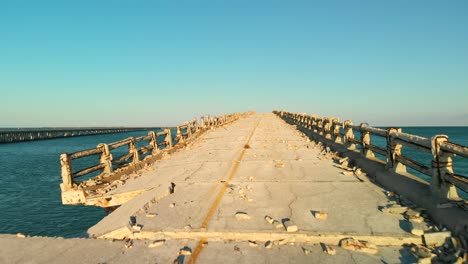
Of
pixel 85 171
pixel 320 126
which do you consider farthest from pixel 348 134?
pixel 85 171

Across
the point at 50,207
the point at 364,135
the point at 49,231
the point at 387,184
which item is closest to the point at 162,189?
the point at 387,184

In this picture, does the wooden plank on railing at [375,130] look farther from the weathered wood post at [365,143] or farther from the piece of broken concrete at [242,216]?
the piece of broken concrete at [242,216]

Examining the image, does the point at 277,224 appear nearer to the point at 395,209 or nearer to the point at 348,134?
the point at 395,209

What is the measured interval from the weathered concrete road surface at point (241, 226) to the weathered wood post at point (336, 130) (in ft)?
22.9

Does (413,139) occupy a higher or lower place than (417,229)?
higher

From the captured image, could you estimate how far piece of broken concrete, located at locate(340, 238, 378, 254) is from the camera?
4.92 meters

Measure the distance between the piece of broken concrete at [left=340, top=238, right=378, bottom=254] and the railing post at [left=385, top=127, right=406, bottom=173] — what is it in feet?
13.9

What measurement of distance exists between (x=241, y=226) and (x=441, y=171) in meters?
4.03

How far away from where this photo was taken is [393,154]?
887cm

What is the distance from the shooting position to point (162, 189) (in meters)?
8.63

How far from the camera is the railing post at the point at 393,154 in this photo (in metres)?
8.64

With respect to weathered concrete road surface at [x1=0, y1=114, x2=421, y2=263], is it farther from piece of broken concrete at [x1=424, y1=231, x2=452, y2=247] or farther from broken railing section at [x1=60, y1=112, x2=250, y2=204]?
broken railing section at [x1=60, y1=112, x2=250, y2=204]

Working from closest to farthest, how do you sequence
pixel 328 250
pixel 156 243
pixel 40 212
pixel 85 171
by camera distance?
pixel 328 250, pixel 156 243, pixel 85 171, pixel 40 212

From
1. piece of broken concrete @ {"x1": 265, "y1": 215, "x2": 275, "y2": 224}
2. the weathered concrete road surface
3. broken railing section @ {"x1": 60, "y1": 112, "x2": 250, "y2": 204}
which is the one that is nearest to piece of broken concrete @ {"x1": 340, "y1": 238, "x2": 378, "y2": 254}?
the weathered concrete road surface
